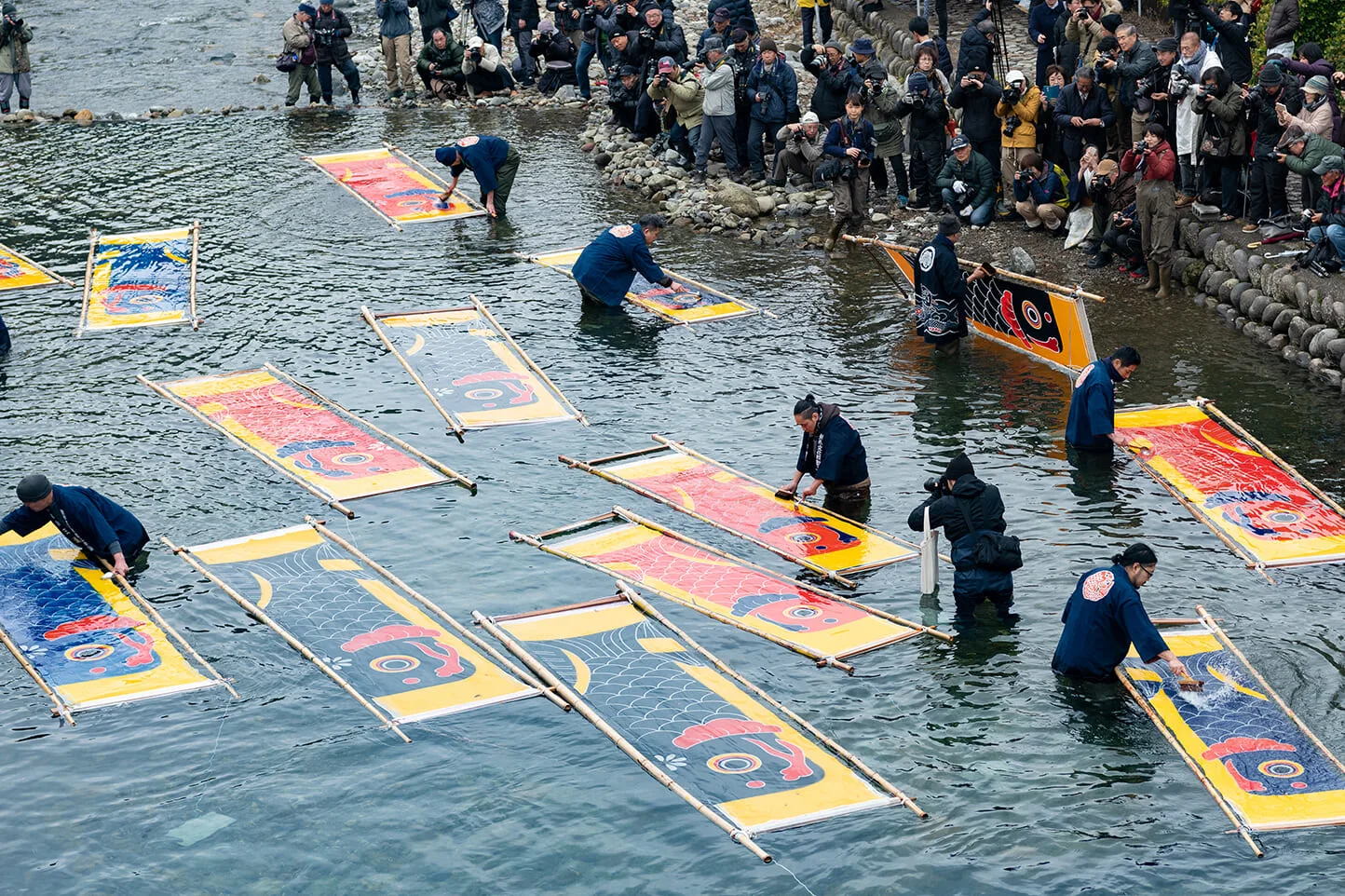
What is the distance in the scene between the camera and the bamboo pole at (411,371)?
17.6 metres

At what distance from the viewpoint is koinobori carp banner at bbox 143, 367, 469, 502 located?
645 inches

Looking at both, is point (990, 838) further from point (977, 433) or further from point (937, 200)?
point (937, 200)

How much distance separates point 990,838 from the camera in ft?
34.8

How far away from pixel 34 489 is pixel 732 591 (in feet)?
20.4

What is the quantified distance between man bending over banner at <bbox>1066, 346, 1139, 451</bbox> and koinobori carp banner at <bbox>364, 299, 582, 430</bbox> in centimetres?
556

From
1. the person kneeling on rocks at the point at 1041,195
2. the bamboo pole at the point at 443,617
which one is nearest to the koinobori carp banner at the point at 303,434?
the bamboo pole at the point at 443,617

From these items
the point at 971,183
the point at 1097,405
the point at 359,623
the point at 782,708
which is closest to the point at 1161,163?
the point at 971,183

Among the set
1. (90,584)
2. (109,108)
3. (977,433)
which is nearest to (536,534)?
(90,584)

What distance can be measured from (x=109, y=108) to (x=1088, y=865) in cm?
2800

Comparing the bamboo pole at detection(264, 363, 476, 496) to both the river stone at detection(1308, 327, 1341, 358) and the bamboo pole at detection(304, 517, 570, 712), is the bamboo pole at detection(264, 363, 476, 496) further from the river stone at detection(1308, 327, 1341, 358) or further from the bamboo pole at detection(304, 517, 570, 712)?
the river stone at detection(1308, 327, 1341, 358)

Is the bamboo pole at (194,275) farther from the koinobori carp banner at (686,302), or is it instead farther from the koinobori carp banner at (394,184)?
the koinobori carp banner at (686,302)

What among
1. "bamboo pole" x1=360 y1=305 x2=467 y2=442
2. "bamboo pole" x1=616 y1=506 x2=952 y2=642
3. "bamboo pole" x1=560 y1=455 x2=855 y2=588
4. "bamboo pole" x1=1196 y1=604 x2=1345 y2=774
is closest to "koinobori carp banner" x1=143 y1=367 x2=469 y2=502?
"bamboo pole" x1=360 y1=305 x2=467 y2=442

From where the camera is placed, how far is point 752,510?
607 inches

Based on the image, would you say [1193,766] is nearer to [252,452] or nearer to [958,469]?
[958,469]
